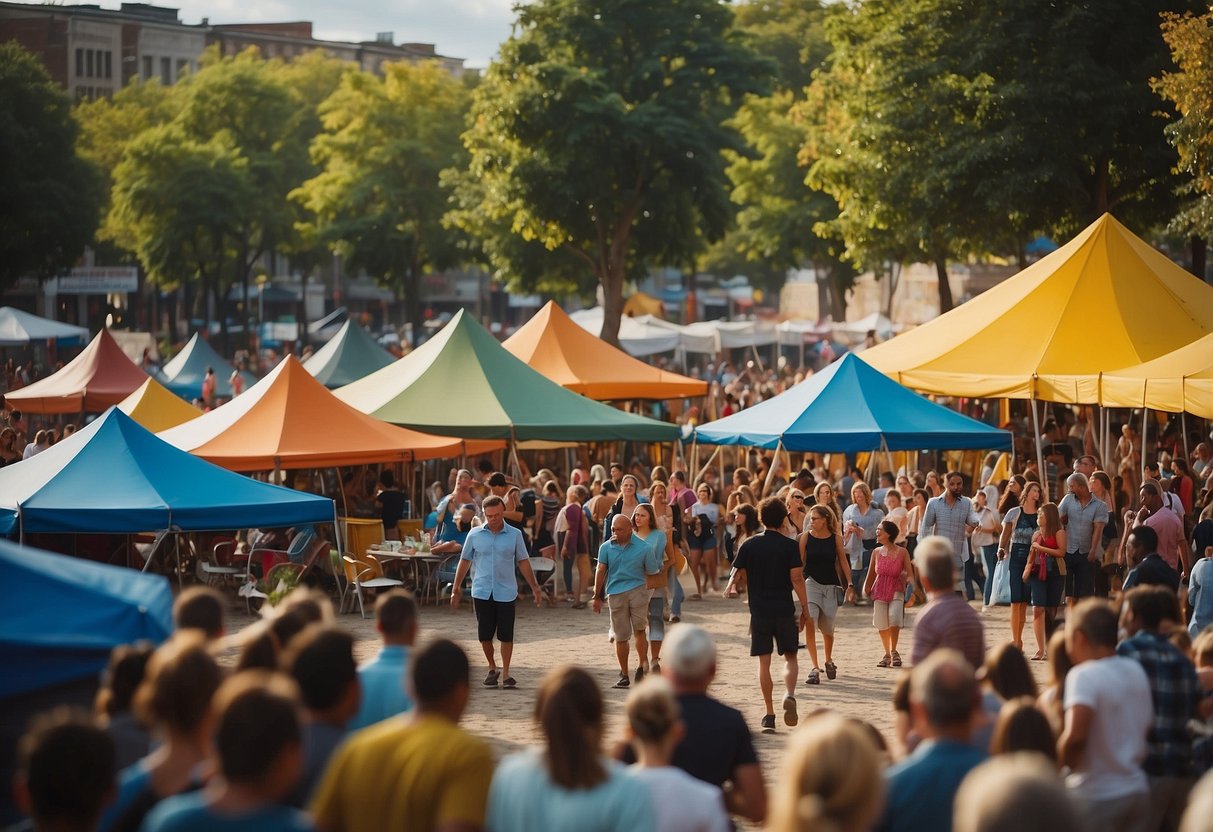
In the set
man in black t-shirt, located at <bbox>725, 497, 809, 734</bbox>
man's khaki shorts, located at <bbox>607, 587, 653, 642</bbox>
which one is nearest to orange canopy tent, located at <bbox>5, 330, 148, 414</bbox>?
man's khaki shorts, located at <bbox>607, 587, 653, 642</bbox>

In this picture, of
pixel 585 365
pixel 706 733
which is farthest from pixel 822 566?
pixel 585 365

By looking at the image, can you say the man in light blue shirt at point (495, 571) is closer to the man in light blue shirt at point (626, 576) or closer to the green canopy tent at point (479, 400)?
the man in light blue shirt at point (626, 576)

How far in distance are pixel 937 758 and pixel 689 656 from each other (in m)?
1.12

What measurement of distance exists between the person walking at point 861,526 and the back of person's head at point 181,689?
1313cm

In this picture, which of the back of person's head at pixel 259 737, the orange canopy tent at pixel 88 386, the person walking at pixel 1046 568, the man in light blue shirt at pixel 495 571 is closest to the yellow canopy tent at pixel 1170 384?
the person walking at pixel 1046 568

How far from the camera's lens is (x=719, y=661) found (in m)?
14.4

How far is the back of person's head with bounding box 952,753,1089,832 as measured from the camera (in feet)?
11.5

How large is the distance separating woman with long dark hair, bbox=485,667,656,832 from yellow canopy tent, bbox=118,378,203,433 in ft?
68.1

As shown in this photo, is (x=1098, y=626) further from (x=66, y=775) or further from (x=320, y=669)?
(x=66, y=775)

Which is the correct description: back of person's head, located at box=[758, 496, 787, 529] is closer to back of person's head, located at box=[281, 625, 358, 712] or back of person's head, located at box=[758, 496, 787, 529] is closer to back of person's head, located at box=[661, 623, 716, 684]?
back of person's head, located at box=[661, 623, 716, 684]

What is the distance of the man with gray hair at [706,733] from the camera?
5801mm

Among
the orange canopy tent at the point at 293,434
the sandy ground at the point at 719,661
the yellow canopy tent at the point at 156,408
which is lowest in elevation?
the sandy ground at the point at 719,661

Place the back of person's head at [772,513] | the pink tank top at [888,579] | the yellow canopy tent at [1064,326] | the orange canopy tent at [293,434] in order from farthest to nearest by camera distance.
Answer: the yellow canopy tent at [1064,326] → the orange canopy tent at [293,434] → the pink tank top at [888,579] → the back of person's head at [772,513]

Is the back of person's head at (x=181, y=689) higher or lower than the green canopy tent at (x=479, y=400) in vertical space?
lower
